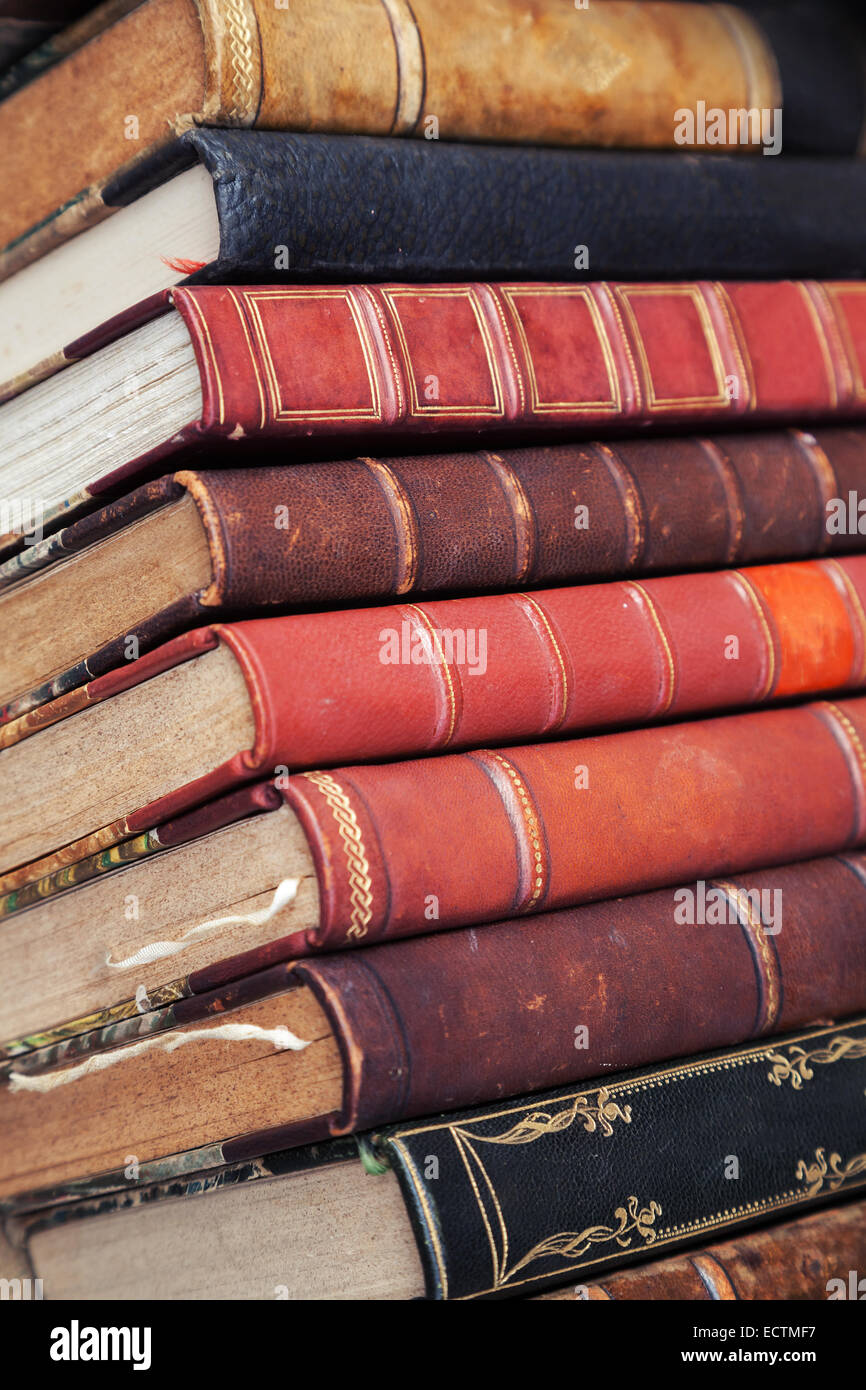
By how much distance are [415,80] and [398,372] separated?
22 centimetres

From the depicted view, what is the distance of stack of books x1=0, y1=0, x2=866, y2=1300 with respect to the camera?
0.82 m

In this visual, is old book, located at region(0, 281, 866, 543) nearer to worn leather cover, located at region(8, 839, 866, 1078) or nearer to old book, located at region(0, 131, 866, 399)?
old book, located at region(0, 131, 866, 399)

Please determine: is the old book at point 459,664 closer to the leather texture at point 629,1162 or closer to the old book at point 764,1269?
the leather texture at point 629,1162

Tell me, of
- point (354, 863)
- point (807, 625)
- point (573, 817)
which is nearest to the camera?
point (354, 863)

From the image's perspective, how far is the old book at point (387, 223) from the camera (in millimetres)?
860

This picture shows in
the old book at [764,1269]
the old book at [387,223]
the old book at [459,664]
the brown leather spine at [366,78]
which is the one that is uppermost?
the brown leather spine at [366,78]

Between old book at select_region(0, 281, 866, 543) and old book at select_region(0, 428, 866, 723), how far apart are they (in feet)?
0.09

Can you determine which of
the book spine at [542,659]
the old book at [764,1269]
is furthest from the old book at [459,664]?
the old book at [764,1269]

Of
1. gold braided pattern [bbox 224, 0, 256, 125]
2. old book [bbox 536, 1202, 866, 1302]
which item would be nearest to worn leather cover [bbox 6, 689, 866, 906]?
old book [bbox 536, 1202, 866, 1302]

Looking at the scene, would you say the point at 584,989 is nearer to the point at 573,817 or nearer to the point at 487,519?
the point at 573,817

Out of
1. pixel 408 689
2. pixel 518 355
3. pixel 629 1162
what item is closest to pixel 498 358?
pixel 518 355

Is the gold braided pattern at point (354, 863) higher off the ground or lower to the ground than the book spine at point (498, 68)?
lower

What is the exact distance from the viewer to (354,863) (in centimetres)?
79

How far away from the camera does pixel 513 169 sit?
0.97 meters
